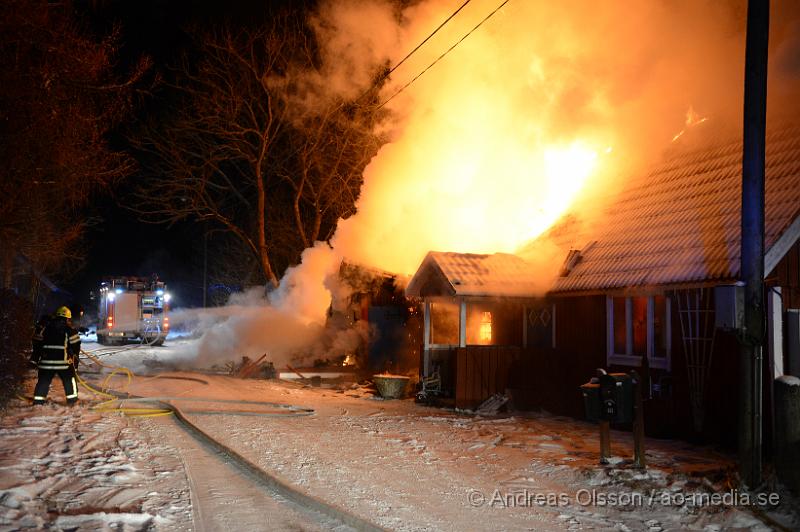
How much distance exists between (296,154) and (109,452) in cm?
2273

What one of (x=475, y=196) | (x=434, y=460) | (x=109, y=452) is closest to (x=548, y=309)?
(x=475, y=196)

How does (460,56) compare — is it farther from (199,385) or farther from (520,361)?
(199,385)

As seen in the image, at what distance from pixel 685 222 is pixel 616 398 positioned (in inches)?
184

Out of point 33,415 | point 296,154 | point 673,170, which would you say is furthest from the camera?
point 296,154

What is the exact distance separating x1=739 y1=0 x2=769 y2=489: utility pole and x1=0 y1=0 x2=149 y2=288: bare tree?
11.0m

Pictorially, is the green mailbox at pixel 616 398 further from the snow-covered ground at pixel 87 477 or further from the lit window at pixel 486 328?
the lit window at pixel 486 328

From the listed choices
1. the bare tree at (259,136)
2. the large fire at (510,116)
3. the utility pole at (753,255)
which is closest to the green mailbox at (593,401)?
the utility pole at (753,255)

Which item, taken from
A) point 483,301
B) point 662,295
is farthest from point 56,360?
point 662,295

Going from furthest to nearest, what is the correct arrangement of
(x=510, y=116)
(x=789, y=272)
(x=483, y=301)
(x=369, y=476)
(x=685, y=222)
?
1. (x=510, y=116)
2. (x=483, y=301)
3. (x=685, y=222)
4. (x=789, y=272)
5. (x=369, y=476)

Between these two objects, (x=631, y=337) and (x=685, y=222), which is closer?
(x=685, y=222)

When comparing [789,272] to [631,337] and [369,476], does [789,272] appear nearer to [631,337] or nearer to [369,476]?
[631,337]

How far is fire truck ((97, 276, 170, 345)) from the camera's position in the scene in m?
33.2

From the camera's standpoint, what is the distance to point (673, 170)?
44.5 feet

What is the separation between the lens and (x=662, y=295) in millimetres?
11641
